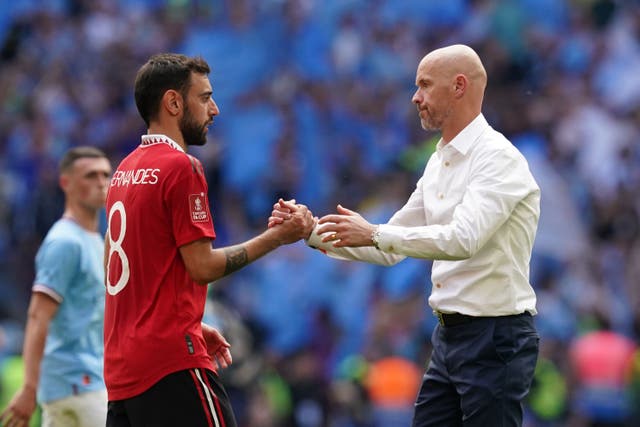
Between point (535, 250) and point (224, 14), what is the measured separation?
5421 millimetres

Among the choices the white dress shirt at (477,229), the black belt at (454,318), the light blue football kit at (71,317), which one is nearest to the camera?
the white dress shirt at (477,229)

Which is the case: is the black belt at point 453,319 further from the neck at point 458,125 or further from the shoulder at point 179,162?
the shoulder at point 179,162

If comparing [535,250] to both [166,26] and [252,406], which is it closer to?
[252,406]

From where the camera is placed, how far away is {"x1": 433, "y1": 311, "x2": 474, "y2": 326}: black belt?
234 inches

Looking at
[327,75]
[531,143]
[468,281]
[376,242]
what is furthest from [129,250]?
[327,75]

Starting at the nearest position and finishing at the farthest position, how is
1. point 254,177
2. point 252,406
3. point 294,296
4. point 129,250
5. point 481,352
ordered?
point 129,250, point 481,352, point 252,406, point 294,296, point 254,177

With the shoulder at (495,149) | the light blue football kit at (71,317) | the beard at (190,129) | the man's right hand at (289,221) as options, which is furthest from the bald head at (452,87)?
the light blue football kit at (71,317)

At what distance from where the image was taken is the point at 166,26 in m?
16.1

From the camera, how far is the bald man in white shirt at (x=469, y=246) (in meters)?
5.77

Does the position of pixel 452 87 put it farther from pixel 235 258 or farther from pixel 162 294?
pixel 162 294

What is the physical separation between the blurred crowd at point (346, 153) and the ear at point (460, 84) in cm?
603

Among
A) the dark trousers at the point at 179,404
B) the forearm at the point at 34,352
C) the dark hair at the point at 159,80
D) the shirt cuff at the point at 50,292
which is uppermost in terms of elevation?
the dark hair at the point at 159,80

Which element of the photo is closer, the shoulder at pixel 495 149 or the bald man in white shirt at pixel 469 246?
the bald man in white shirt at pixel 469 246

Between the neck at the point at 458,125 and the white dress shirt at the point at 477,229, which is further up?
the neck at the point at 458,125
